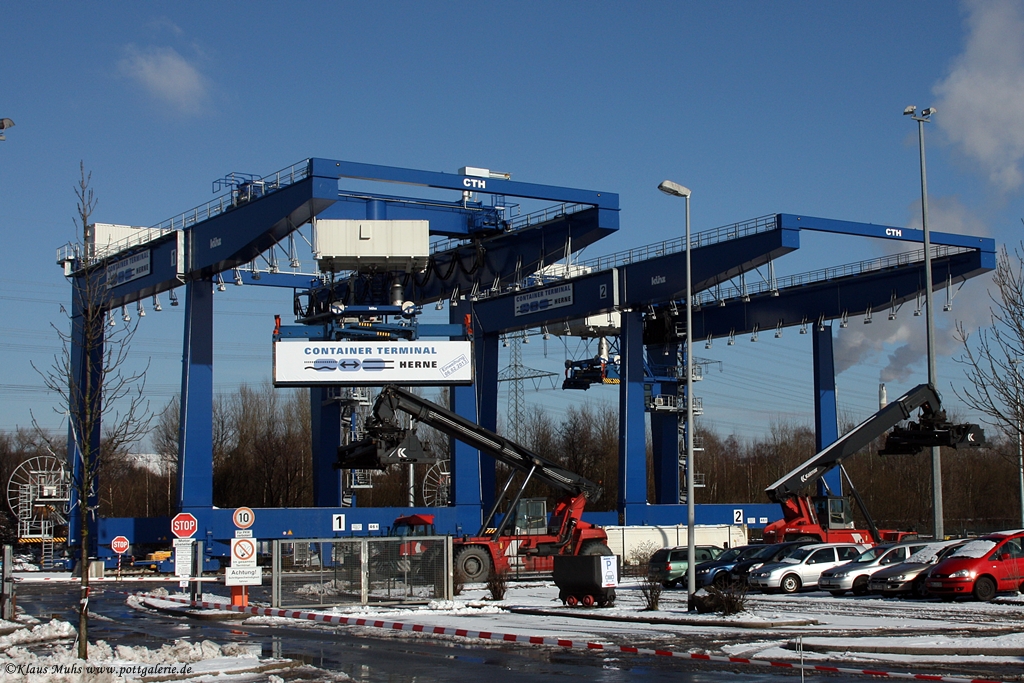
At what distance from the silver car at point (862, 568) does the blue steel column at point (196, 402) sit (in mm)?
23380

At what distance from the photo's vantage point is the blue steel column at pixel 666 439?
5569 cm

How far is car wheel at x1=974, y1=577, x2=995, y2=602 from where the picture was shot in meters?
22.4

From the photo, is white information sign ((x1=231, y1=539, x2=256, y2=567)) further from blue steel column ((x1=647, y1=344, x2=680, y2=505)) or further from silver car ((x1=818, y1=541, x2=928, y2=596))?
blue steel column ((x1=647, y1=344, x2=680, y2=505))

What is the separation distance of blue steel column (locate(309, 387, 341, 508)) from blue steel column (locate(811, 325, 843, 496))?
2231 centimetres

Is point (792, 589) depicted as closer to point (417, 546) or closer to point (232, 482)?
point (417, 546)

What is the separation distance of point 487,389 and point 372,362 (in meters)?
13.0

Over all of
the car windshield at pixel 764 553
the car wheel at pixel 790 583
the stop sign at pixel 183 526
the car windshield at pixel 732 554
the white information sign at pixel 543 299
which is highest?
the white information sign at pixel 543 299

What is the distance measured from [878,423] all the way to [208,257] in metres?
23.9

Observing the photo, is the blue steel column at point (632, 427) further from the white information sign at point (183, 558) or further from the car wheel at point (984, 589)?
the car wheel at point (984, 589)

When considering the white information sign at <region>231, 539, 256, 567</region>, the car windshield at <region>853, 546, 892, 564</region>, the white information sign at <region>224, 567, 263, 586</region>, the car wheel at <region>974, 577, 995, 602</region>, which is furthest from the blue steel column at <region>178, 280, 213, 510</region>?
the car wheel at <region>974, 577, 995, 602</region>

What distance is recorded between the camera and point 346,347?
37875mm

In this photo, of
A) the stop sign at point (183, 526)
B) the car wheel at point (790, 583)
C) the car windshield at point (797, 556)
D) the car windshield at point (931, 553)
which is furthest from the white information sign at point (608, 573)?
the stop sign at point (183, 526)

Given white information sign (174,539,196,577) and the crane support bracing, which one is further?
the crane support bracing

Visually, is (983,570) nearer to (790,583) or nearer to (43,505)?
(790,583)
